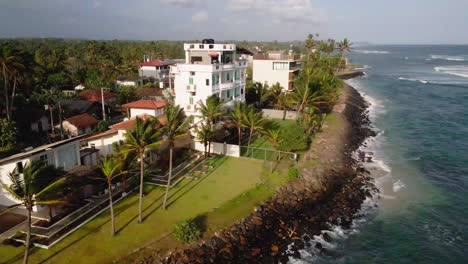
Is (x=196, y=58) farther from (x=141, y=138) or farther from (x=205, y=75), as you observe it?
(x=141, y=138)

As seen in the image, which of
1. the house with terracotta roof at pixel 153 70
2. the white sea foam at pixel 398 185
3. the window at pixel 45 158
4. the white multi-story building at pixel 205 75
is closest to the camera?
the window at pixel 45 158

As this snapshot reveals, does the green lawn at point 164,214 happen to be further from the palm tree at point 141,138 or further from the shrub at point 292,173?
the palm tree at point 141,138

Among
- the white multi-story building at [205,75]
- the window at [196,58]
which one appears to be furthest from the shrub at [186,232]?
the window at [196,58]

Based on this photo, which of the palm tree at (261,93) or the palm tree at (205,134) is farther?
the palm tree at (261,93)

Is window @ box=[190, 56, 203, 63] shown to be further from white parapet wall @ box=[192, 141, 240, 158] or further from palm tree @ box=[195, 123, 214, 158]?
palm tree @ box=[195, 123, 214, 158]

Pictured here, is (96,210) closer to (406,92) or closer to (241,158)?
(241,158)

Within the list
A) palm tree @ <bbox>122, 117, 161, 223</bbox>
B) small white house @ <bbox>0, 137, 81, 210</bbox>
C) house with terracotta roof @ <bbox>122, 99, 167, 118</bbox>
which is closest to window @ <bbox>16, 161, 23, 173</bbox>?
small white house @ <bbox>0, 137, 81, 210</bbox>

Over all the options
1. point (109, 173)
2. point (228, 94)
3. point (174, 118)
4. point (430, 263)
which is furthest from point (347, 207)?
point (228, 94)
